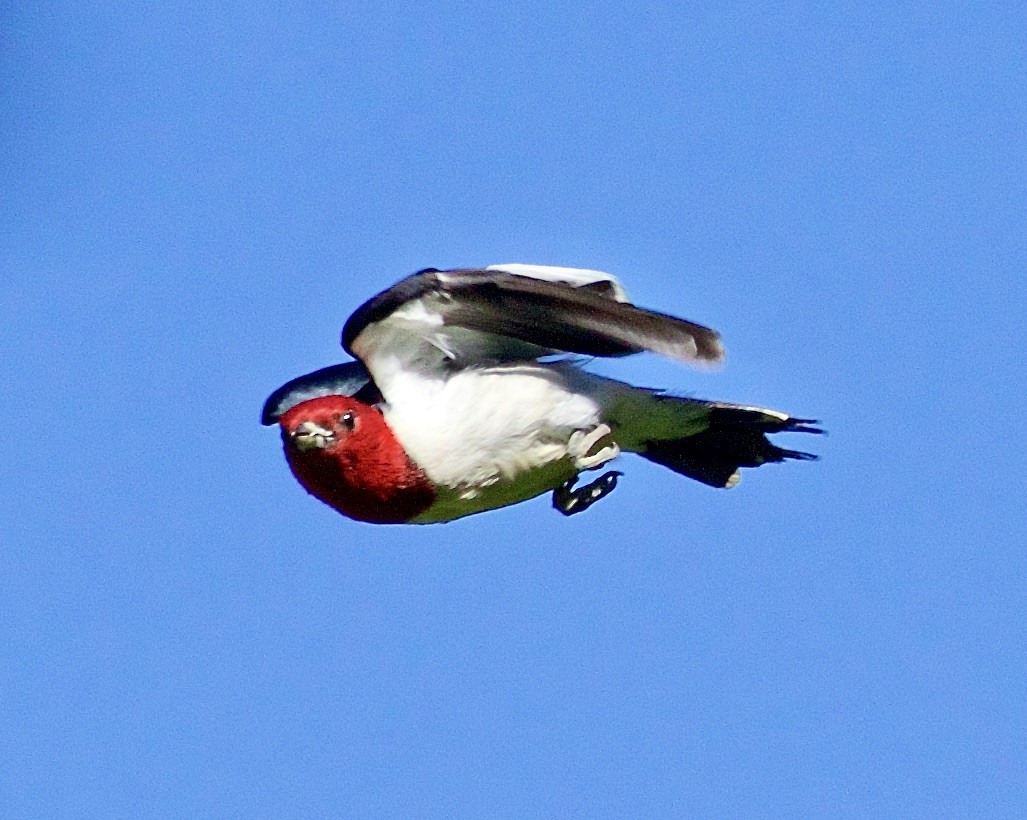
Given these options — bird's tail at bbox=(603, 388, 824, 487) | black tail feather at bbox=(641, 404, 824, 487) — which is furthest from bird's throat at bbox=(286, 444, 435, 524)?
black tail feather at bbox=(641, 404, 824, 487)

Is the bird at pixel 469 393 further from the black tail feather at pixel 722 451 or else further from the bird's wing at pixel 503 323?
the black tail feather at pixel 722 451

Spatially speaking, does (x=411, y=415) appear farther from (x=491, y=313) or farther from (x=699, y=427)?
(x=699, y=427)

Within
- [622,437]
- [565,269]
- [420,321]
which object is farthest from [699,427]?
[420,321]

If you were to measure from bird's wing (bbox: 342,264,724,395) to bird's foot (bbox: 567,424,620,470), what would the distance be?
48 centimetres

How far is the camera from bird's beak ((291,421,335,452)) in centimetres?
885

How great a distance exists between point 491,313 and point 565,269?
28.3 inches

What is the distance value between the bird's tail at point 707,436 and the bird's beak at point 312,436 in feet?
5.57

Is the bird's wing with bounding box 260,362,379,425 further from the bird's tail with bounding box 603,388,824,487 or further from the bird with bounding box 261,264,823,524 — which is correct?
the bird's tail with bounding box 603,388,824,487

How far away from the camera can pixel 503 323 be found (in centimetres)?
891

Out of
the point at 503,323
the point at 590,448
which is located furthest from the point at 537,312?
Result: the point at 590,448

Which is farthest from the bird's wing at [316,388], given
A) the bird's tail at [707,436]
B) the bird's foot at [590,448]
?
the bird's tail at [707,436]

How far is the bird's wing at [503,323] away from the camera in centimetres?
856

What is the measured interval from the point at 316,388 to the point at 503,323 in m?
1.19

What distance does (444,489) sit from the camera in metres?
8.99
